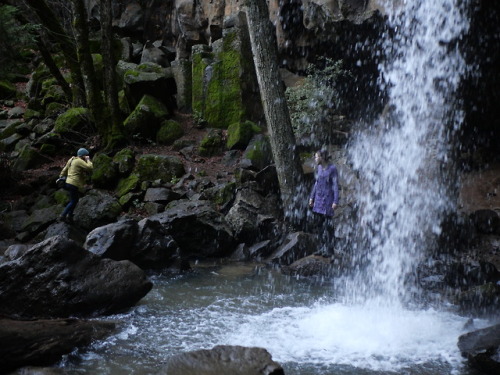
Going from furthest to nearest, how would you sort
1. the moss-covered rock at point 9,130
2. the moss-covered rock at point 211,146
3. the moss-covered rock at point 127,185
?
1. the moss-covered rock at point 9,130
2. the moss-covered rock at point 211,146
3. the moss-covered rock at point 127,185

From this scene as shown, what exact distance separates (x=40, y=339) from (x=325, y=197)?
243 inches

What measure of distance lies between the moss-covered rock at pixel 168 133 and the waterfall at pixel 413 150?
7.45 meters

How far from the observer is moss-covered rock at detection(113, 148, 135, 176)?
14.2 m

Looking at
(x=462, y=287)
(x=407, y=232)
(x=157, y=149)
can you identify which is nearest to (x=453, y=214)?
(x=407, y=232)

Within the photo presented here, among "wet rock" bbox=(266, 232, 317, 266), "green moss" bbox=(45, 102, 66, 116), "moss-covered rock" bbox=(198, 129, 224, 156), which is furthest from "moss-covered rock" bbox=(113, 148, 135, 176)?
"green moss" bbox=(45, 102, 66, 116)

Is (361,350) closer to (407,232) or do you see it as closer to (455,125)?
(407,232)

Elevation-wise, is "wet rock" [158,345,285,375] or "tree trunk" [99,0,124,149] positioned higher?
"tree trunk" [99,0,124,149]

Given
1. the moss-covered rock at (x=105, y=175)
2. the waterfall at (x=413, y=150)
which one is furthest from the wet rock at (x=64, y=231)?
the waterfall at (x=413, y=150)

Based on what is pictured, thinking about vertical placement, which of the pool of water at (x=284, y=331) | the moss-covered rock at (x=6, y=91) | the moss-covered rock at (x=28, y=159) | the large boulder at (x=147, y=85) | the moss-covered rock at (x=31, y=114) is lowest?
the pool of water at (x=284, y=331)

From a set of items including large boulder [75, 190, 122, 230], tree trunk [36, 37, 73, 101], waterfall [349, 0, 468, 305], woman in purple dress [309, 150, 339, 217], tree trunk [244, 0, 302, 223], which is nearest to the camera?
woman in purple dress [309, 150, 339, 217]

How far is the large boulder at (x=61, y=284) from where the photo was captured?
19.7 feet

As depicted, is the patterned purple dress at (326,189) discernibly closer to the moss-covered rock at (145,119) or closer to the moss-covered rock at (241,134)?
the moss-covered rock at (241,134)

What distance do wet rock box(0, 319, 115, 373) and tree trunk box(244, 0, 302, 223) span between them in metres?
6.64

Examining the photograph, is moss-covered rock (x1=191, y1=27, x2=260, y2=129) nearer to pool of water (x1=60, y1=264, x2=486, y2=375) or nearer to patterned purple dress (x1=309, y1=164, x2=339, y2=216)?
patterned purple dress (x1=309, y1=164, x2=339, y2=216)
